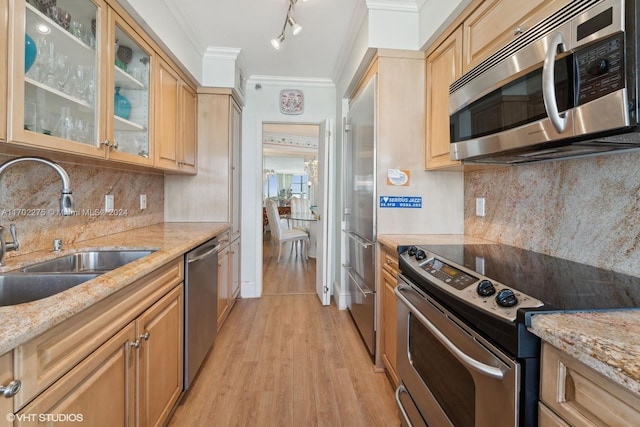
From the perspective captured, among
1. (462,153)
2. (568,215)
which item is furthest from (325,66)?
(568,215)

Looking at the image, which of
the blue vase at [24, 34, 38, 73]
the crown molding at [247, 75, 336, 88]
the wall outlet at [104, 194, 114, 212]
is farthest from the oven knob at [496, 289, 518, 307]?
the crown molding at [247, 75, 336, 88]

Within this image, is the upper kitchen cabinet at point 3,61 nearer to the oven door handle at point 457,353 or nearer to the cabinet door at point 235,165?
the oven door handle at point 457,353

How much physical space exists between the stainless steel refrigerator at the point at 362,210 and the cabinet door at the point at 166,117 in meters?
1.48

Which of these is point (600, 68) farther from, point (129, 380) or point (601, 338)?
point (129, 380)

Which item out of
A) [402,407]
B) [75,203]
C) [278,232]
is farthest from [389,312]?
[278,232]

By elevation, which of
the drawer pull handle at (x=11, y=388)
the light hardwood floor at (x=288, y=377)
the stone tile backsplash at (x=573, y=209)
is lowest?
the light hardwood floor at (x=288, y=377)

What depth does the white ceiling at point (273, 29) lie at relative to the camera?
7.11ft

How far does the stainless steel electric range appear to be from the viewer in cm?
75

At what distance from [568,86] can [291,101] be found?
113 inches

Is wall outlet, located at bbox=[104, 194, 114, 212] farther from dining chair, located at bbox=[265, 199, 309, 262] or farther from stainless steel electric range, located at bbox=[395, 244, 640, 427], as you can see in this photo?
dining chair, located at bbox=[265, 199, 309, 262]

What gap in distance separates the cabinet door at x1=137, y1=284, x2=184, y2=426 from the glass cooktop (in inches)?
52.0

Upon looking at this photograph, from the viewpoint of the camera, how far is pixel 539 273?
1094mm

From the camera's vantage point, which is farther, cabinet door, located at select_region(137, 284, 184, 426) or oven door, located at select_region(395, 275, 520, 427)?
cabinet door, located at select_region(137, 284, 184, 426)

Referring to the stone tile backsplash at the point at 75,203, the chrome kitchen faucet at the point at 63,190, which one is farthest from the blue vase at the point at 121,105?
the chrome kitchen faucet at the point at 63,190
